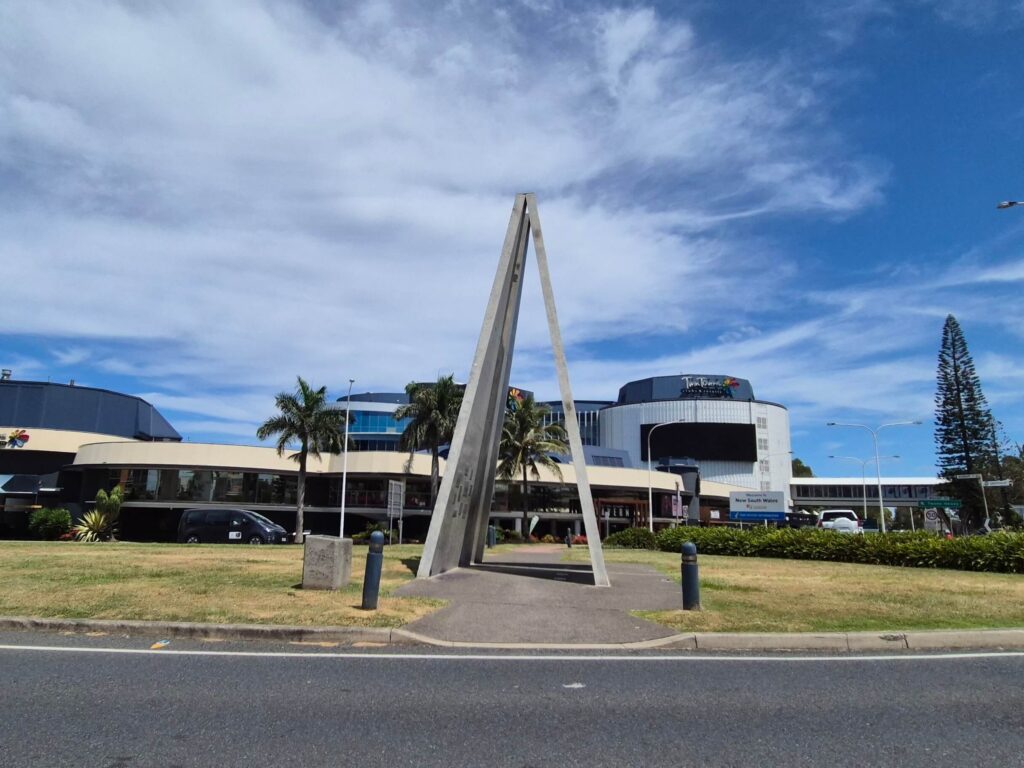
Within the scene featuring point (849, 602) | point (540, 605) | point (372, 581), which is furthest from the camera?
point (849, 602)

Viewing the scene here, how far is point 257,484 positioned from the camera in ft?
167

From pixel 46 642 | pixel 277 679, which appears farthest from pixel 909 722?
pixel 46 642

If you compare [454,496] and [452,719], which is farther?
[454,496]

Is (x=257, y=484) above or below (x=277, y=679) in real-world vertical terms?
above

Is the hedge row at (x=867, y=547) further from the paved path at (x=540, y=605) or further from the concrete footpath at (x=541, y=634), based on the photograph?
the concrete footpath at (x=541, y=634)

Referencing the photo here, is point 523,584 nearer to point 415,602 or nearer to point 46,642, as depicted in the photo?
point 415,602

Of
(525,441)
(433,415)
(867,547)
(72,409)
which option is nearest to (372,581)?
(867,547)

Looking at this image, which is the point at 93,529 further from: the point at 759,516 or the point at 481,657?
the point at 759,516

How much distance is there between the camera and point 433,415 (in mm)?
45750

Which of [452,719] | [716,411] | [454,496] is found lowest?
[452,719]

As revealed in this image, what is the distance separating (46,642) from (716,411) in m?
111

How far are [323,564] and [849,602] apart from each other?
8.54 m

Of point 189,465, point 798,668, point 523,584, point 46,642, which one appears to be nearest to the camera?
point 798,668

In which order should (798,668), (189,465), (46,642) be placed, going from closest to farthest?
(798,668) → (46,642) → (189,465)
